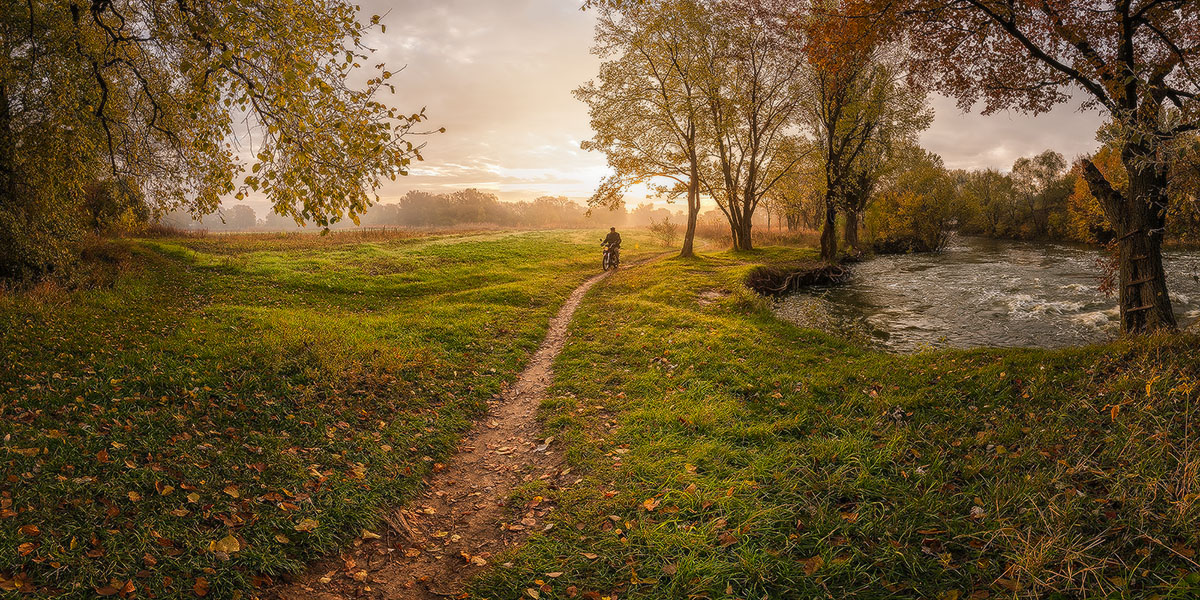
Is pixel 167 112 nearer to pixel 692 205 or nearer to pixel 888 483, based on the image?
pixel 888 483

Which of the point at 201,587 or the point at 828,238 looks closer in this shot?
the point at 201,587

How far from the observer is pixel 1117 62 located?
8.45 meters

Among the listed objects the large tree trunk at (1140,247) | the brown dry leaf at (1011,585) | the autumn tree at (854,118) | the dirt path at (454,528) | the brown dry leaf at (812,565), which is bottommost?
the dirt path at (454,528)

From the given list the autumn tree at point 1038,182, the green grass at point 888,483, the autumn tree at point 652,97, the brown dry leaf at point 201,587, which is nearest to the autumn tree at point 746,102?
the autumn tree at point 652,97

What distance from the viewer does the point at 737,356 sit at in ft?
33.7

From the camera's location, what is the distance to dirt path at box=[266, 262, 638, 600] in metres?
4.43

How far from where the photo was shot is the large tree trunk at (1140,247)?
353 inches

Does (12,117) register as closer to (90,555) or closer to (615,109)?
(90,555)

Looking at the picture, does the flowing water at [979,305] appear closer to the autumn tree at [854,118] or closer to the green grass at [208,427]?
the autumn tree at [854,118]

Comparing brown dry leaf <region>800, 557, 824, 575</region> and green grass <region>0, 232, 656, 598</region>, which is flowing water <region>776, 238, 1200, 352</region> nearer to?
brown dry leaf <region>800, 557, 824, 575</region>

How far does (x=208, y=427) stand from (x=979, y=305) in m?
21.8

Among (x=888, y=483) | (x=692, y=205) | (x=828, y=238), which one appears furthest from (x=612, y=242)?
(x=888, y=483)

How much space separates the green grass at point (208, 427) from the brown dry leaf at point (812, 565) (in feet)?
15.2

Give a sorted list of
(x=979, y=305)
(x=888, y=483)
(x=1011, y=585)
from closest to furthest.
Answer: (x=1011, y=585), (x=888, y=483), (x=979, y=305)
